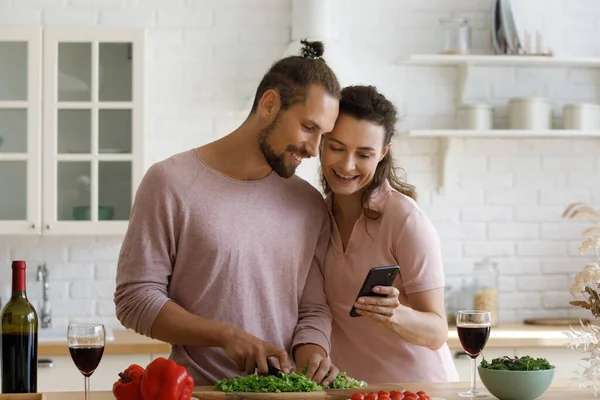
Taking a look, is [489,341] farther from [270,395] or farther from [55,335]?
[270,395]

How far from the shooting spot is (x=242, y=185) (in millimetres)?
2586

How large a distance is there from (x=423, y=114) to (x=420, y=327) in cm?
248

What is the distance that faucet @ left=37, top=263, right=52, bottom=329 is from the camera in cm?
450

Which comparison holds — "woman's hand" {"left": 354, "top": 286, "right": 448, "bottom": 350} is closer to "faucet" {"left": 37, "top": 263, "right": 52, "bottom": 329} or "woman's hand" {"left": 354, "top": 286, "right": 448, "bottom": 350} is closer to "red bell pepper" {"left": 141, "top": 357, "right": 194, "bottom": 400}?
"red bell pepper" {"left": 141, "top": 357, "right": 194, "bottom": 400}

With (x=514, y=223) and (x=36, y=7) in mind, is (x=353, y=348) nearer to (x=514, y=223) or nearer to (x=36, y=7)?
(x=514, y=223)

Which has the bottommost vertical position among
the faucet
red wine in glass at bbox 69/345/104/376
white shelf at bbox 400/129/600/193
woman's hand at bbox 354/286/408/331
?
the faucet

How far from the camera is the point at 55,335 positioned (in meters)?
4.28

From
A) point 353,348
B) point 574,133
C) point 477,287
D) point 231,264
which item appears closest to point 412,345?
point 353,348

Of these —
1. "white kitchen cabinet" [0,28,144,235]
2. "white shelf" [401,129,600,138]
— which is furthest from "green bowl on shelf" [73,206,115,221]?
"white shelf" [401,129,600,138]

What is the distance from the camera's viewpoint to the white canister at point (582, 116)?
4.60 m

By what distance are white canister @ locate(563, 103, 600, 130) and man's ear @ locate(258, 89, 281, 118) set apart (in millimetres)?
2502

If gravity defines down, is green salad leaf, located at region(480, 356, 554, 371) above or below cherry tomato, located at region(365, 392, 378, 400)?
above

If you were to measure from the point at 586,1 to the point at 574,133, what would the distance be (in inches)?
32.5

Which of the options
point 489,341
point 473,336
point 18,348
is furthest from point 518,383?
point 489,341
